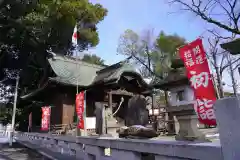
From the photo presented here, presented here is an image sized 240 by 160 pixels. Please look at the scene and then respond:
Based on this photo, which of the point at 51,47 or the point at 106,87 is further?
the point at 51,47

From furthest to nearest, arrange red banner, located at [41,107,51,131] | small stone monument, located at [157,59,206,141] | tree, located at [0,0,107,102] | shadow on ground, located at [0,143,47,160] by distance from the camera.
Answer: tree, located at [0,0,107,102]
red banner, located at [41,107,51,131]
shadow on ground, located at [0,143,47,160]
small stone monument, located at [157,59,206,141]

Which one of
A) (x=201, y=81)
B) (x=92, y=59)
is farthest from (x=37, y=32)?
(x=201, y=81)

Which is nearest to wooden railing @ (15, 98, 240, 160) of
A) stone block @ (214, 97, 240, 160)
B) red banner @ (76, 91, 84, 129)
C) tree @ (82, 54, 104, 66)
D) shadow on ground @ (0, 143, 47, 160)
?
stone block @ (214, 97, 240, 160)

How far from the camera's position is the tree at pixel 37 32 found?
20906mm

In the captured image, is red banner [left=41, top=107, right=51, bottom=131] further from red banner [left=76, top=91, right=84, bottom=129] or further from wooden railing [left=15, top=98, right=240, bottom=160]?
wooden railing [left=15, top=98, right=240, bottom=160]

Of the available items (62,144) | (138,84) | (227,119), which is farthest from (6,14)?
(227,119)

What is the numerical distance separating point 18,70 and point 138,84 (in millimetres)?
16429

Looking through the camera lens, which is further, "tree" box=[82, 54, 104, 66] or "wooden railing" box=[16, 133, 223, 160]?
"tree" box=[82, 54, 104, 66]

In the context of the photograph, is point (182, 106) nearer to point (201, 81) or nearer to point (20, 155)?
point (201, 81)

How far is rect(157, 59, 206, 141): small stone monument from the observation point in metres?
3.73

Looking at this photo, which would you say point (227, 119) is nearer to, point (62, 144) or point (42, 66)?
point (62, 144)

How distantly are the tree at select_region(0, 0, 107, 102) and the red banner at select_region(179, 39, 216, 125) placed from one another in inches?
770

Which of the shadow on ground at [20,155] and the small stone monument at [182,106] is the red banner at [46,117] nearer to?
the shadow on ground at [20,155]

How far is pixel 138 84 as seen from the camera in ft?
64.4
